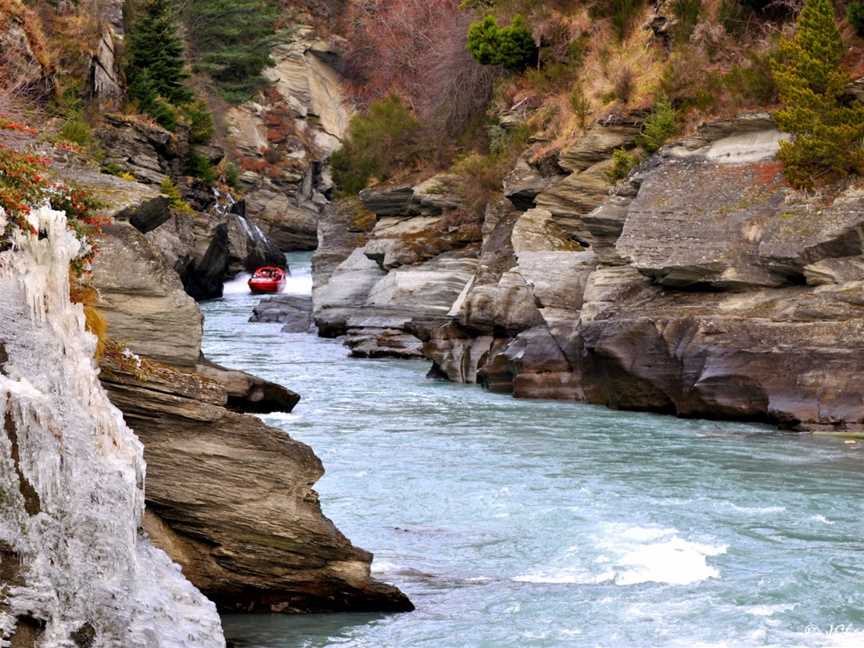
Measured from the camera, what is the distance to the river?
40.2 ft

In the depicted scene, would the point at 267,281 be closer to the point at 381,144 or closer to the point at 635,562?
the point at 381,144

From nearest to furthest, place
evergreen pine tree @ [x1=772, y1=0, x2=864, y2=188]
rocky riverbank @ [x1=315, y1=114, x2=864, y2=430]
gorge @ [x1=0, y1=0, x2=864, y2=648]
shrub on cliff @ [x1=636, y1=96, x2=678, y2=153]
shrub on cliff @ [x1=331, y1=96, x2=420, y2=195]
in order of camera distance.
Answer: gorge @ [x1=0, y1=0, x2=864, y2=648], rocky riverbank @ [x1=315, y1=114, x2=864, y2=430], evergreen pine tree @ [x1=772, y1=0, x2=864, y2=188], shrub on cliff @ [x1=636, y1=96, x2=678, y2=153], shrub on cliff @ [x1=331, y1=96, x2=420, y2=195]

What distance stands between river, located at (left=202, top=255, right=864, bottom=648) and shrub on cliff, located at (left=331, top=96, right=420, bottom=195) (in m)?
26.5

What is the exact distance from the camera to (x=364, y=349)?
38.1 m

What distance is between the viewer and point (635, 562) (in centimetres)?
1447

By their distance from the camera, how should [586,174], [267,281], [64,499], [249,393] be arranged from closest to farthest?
[64,499] < [249,393] < [586,174] < [267,281]

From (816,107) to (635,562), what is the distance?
1603 cm

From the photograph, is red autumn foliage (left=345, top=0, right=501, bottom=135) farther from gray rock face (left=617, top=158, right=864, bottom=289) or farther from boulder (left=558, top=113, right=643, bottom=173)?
gray rock face (left=617, top=158, right=864, bottom=289)

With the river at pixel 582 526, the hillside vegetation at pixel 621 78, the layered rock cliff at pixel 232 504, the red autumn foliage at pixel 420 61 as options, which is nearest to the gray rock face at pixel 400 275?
the hillside vegetation at pixel 621 78

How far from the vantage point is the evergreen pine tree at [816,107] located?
88.7ft

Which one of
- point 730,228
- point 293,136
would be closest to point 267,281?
point 293,136

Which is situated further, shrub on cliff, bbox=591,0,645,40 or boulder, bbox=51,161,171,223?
shrub on cliff, bbox=591,0,645,40

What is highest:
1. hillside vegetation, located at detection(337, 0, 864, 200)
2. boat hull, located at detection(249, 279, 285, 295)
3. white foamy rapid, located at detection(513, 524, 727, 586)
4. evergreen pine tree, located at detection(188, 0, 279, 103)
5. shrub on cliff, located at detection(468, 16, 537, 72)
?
evergreen pine tree, located at detection(188, 0, 279, 103)

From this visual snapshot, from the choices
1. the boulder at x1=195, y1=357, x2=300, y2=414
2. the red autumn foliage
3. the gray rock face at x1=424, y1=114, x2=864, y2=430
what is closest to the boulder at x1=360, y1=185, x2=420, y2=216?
the red autumn foliage
